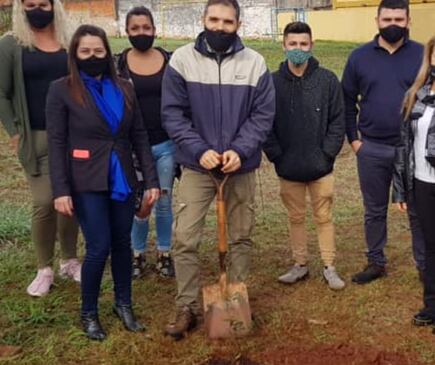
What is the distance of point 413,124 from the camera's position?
4441 mm

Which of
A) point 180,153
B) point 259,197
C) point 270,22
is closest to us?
point 180,153

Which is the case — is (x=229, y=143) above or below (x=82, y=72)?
below

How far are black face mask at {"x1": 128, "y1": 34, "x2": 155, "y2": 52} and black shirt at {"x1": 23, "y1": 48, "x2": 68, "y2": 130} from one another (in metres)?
0.48

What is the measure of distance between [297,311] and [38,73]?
2341mm

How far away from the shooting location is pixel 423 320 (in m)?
4.72

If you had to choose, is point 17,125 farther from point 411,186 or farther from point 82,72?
point 411,186

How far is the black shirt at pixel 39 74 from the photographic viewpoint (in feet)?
16.0

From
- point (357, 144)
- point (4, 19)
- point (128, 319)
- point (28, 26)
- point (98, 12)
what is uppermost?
point (98, 12)

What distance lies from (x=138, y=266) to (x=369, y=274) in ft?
5.70

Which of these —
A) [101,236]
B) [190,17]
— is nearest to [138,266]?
[101,236]

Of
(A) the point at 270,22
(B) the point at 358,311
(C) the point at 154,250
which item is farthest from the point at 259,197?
(A) the point at 270,22

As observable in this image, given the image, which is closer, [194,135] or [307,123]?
[194,135]

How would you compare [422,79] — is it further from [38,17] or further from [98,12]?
[98,12]

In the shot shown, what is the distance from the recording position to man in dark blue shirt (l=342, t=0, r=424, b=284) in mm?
5027
